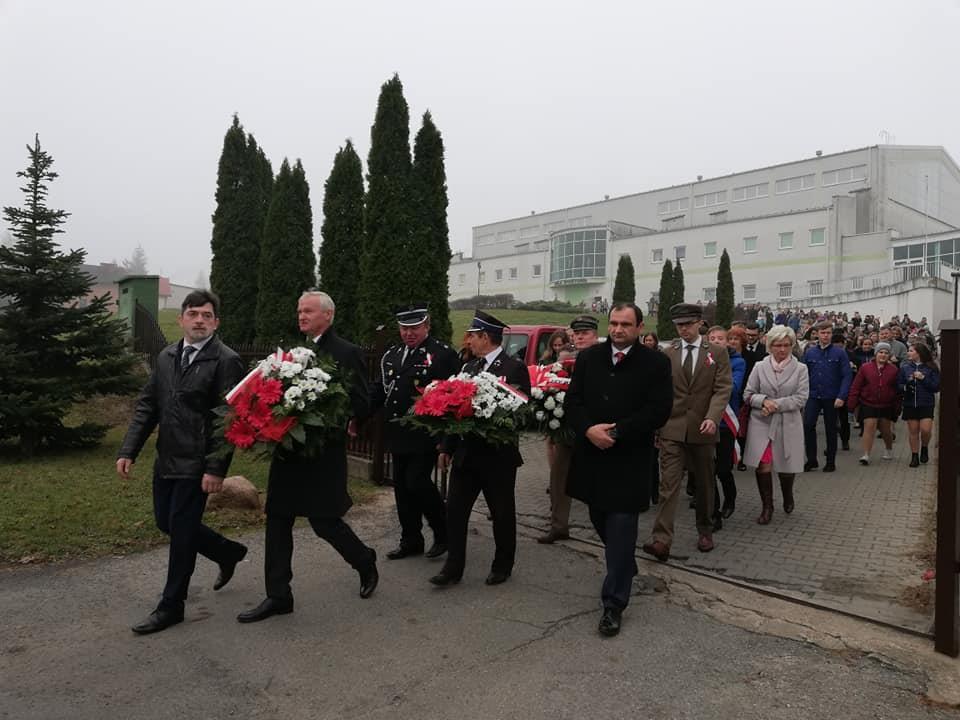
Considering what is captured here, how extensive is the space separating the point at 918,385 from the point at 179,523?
1051 centimetres

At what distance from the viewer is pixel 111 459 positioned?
9906mm

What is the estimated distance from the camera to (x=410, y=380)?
5.58 meters

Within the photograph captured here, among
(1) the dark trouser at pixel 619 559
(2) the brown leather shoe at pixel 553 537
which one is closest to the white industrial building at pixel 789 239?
(2) the brown leather shoe at pixel 553 537

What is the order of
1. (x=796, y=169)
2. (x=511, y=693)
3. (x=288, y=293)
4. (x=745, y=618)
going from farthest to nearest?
(x=796, y=169) → (x=288, y=293) → (x=745, y=618) → (x=511, y=693)

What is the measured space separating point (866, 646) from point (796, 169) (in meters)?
59.6

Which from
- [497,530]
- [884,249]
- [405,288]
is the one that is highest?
[884,249]

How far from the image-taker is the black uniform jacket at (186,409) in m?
4.23

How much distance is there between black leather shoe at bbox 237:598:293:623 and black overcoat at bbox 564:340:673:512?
2.06m

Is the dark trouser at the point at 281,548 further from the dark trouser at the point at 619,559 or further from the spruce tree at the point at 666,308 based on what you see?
the spruce tree at the point at 666,308

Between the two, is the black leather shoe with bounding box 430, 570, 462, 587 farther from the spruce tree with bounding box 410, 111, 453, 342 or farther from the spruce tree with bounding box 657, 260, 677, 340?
the spruce tree with bounding box 657, 260, 677, 340

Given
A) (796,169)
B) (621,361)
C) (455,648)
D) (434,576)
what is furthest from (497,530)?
(796,169)

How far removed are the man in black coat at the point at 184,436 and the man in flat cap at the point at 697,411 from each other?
3645mm

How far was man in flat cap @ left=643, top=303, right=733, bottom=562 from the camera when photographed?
6.03 meters

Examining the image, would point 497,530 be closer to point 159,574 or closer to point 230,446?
point 230,446
